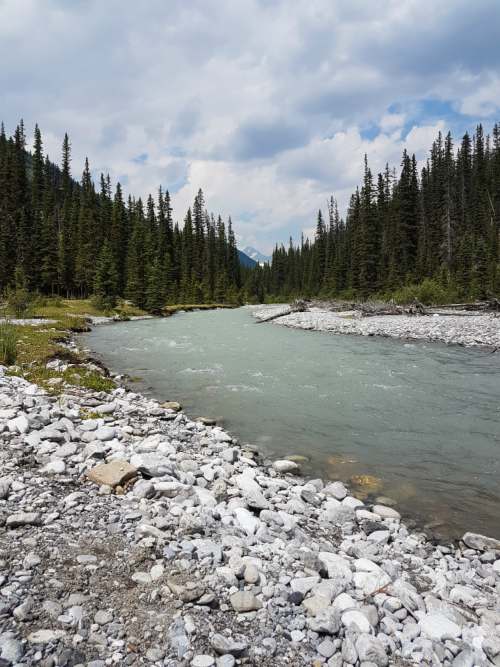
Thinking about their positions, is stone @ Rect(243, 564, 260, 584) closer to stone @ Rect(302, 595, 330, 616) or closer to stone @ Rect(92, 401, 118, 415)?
stone @ Rect(302, 595, 330, 616)

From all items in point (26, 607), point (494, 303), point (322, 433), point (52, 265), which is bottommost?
point (322, 433)

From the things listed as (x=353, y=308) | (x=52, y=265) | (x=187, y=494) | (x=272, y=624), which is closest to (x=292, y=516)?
(x=187, y=494)

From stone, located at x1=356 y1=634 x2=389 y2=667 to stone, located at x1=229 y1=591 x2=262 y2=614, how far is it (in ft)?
2.62

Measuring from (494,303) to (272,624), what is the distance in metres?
33.4

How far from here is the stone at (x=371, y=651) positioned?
274 centimetres

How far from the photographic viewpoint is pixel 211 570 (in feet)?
11.7

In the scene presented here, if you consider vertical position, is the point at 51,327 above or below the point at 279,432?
above

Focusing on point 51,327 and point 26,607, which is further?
point 51,327

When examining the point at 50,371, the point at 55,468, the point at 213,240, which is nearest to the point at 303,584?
the point at 55,468

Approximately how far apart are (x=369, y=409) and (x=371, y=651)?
297 inches

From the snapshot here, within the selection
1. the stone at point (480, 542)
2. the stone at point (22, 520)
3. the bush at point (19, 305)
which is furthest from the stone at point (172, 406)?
the bush at point (19, 305)

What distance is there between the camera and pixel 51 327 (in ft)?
85.6

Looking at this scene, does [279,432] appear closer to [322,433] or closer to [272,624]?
[322,433]

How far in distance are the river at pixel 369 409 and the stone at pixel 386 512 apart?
263 millimetres
